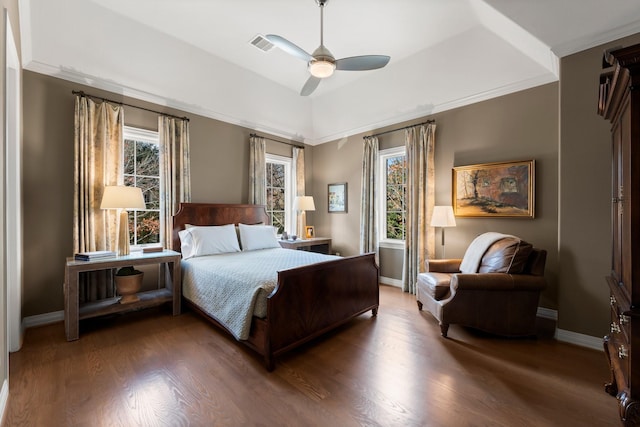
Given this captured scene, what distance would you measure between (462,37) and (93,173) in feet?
16.1

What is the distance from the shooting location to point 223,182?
4605 mm

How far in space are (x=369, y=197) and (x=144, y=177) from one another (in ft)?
11.6

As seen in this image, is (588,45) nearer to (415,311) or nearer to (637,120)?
(637,120)

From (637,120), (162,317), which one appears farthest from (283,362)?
(637,120)

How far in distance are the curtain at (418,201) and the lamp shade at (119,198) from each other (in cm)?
374

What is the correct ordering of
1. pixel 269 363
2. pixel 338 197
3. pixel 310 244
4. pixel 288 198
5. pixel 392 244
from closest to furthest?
pixel 269 363
pixel 392 244
pixel 310 244
pixel 338 197
pixel 288 198

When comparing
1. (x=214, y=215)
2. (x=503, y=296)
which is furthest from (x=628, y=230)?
(x=214, y=215)

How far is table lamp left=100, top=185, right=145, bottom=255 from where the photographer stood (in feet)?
9.87

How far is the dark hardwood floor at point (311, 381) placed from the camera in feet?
5.65

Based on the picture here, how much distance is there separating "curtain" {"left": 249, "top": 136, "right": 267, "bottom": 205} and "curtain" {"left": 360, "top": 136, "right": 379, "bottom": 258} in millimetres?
1819

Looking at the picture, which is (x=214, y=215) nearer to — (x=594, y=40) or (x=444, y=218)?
(x=444, y=218)

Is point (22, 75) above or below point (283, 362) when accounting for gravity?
above

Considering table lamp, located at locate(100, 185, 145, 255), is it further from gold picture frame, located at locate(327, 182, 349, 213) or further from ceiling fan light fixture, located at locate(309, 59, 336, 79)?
gold picture frame, located at locate(327, 182, 349, 213)

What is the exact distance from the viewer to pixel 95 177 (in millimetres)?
3307
